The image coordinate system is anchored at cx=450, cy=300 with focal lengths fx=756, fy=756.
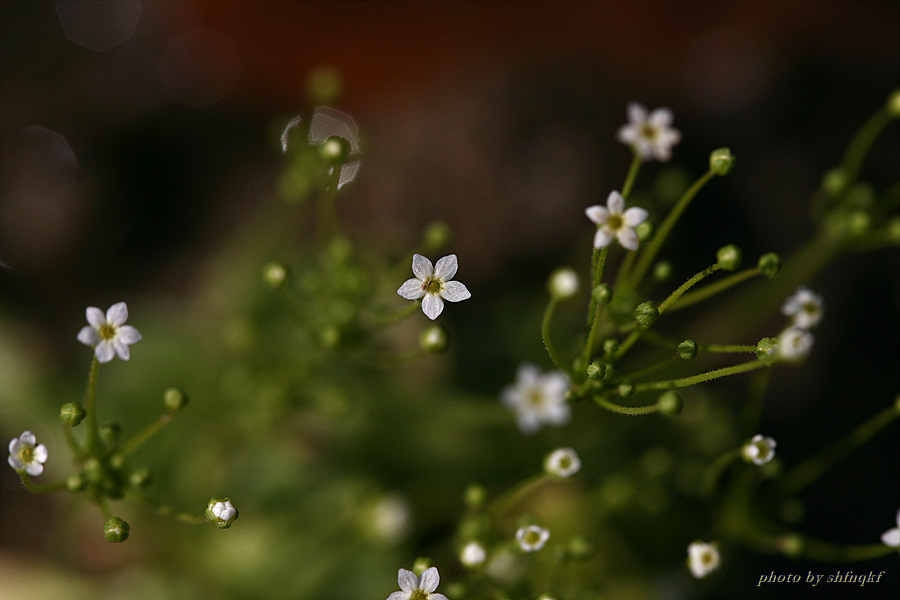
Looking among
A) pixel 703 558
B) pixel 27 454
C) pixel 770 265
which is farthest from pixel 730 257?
pixel 27 454

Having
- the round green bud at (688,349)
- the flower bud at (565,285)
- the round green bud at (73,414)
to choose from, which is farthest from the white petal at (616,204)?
the round green bud at (73,414)

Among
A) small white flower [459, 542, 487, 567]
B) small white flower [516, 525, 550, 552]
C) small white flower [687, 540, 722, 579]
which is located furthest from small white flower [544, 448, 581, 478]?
small white flower [687, 540, 722, 579]

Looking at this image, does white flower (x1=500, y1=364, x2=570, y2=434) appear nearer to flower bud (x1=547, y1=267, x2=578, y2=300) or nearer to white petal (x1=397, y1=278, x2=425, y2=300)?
flower bud (x1=547, y1=267, x2=578, y2=300)

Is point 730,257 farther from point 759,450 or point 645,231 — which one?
point 759,450

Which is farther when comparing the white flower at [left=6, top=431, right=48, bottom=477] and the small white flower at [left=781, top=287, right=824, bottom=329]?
the small white flower at [left=781, top=287, right=824, bottom=329]

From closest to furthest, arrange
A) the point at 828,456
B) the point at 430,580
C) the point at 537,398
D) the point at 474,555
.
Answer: the point at 430,580 < the point at 474,555 < the point at 537,398 < the point at 828,456
